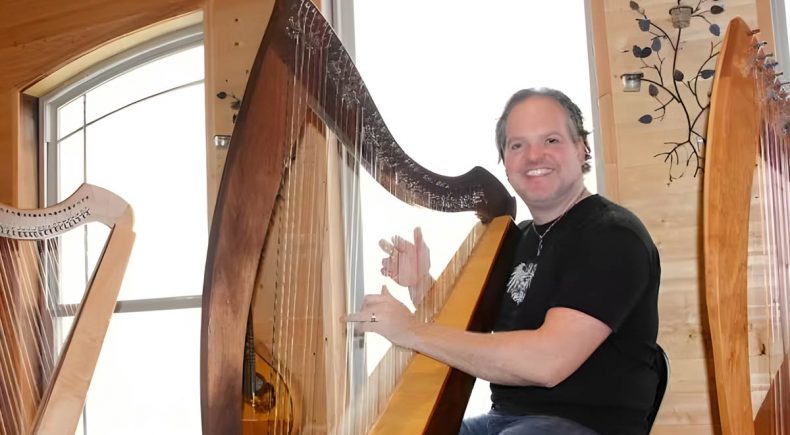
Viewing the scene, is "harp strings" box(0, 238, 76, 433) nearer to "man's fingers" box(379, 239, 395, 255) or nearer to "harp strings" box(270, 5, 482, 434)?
"man's fingers" box(379, 239, 395, 255)

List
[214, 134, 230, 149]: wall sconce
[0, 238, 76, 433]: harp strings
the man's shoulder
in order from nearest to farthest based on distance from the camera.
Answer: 1. the man's shoulder
2. [0, 238, 76, 433]: harp strings
3. [214, 134, 230, 149]: wall sconce

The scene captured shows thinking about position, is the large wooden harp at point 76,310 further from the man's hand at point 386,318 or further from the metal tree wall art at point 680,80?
the metal tree wall art at point 680,80

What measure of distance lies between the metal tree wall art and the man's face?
0.99m

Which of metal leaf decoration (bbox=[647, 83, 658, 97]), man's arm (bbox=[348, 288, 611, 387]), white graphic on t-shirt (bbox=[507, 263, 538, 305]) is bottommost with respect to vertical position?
man's arm (bbox=[348, 288, 611, 387])

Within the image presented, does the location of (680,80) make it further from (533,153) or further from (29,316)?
(29,316)

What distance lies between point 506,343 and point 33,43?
3.14 m

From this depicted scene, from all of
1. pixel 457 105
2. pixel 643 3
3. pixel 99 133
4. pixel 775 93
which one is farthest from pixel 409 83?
pixel 775 93

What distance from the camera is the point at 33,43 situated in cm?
383

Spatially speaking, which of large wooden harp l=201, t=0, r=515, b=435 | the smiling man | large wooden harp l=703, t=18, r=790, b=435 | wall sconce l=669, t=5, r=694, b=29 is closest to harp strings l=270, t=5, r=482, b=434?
large wooden harp l=201, t=0, r=515, b=435

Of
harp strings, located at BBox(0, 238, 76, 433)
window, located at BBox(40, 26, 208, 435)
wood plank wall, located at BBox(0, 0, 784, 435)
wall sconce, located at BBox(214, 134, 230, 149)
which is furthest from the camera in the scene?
window, located at BBox(40, 26, 208, 435)

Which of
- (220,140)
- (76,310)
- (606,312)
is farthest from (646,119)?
(76,310)

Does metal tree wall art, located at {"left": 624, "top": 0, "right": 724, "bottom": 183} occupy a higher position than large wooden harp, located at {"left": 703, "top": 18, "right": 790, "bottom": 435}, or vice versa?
metal tree wall art, located at {"left": 624, "top": 0, "right": 724, "bottom": 183}

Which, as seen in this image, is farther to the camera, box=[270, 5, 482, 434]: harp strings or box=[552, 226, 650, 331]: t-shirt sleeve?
box=[552, 226, 650, 331]: t-shirt sleeve

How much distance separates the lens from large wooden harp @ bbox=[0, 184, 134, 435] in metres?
2.39
